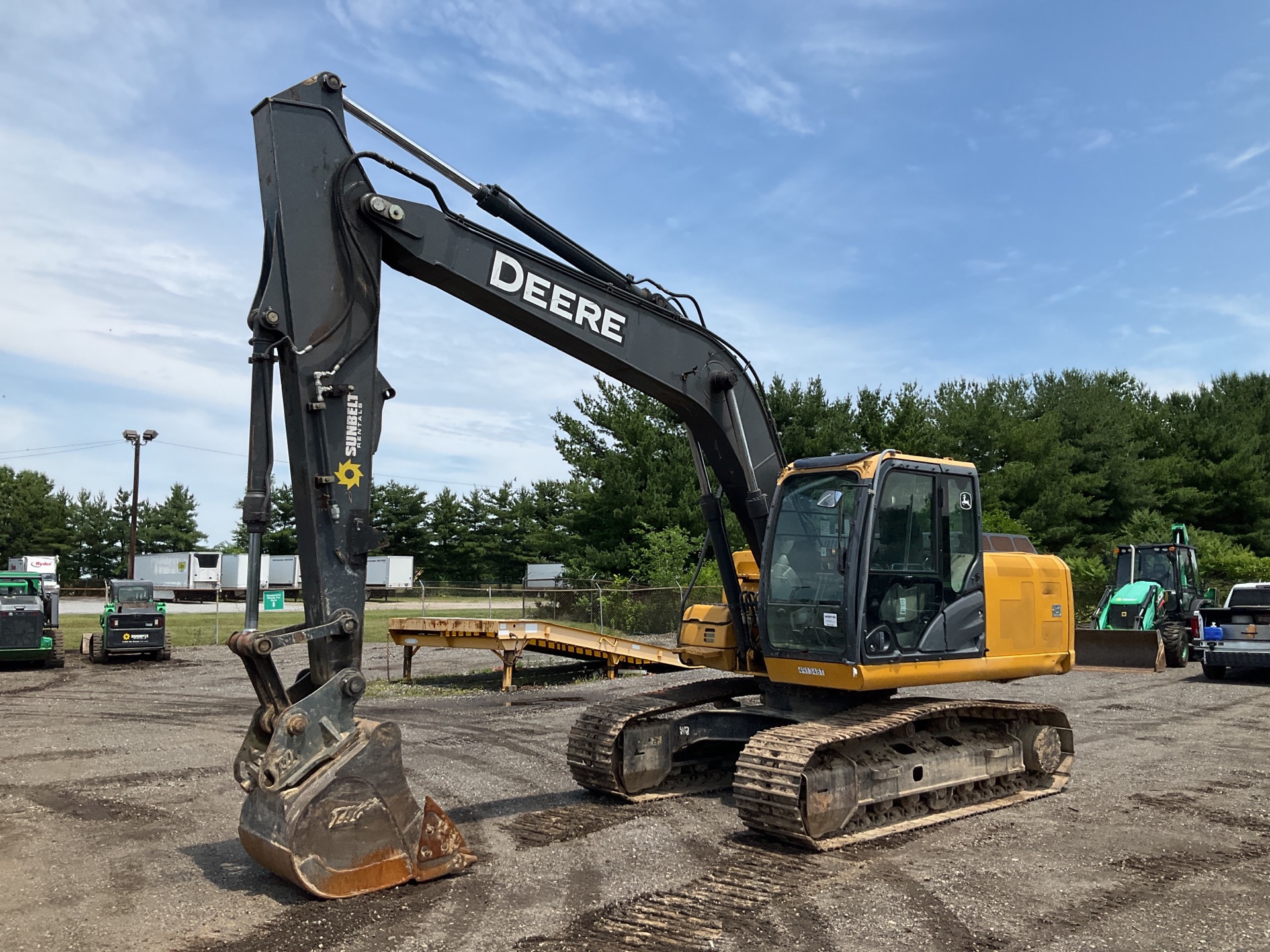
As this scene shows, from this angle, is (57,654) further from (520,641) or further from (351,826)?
(351,826)

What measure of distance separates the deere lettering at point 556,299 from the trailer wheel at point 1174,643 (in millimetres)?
17768

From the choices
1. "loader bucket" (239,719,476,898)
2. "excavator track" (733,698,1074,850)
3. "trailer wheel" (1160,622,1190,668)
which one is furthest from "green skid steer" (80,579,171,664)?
"trailer wheel" (1160,622,1190,668)

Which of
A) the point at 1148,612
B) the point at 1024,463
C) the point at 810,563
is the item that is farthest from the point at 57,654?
the point at 1024,463

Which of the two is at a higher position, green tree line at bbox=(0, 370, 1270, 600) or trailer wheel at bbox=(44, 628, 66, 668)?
green tree line at bbox=(0, 370, 1270, 600)

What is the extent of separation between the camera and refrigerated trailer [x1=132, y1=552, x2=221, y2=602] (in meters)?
59.6

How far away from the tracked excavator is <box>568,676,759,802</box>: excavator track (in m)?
0.03

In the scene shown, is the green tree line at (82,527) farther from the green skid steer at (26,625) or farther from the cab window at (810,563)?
the cab window at (810,563)

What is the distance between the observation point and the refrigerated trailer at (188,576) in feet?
196

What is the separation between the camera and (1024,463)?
43844 mm

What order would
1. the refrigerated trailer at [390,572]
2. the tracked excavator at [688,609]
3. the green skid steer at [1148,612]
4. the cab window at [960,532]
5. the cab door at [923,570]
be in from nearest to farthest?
the tracked excavator at [688,609]
the cab door at [923,570]
the cab window at [960,532]
the green skid steer at [1148,612]
the refrigerated trailer at [390,572]

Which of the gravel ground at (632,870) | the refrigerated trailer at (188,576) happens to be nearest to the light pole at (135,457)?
the refrigerated trailer at (188,576)

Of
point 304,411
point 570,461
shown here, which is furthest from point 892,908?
point 570,461

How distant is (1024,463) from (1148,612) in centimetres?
2287

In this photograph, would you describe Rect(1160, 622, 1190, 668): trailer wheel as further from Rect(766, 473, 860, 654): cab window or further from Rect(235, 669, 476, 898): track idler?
Rect(235, 669, 476, 898): track idler
